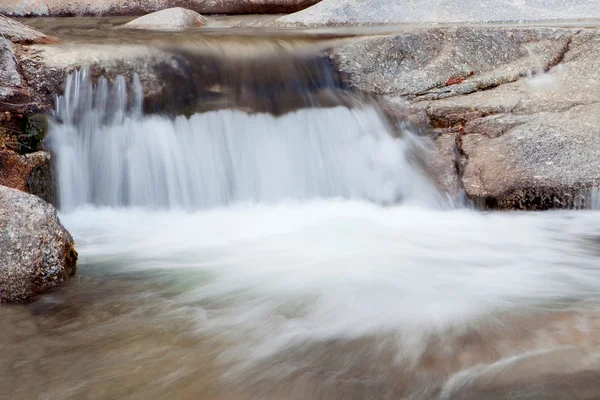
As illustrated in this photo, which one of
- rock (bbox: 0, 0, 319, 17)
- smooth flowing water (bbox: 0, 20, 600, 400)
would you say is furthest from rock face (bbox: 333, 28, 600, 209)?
rock (bbox: 0, 0, 319, 17)

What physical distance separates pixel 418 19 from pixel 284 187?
4.42 m

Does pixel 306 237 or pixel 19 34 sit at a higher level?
pixel 19 34

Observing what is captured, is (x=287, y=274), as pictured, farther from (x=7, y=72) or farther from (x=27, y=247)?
(x=7, y=72)

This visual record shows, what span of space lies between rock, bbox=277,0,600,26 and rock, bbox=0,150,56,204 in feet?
16.2

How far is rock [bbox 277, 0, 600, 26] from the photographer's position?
8.25 metres

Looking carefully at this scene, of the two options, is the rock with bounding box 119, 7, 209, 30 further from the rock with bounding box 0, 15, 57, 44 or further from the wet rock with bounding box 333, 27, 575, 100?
the wet rock with bounding box 333, 27, 575, 100

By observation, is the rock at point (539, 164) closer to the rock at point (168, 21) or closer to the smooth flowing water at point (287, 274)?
the smooth flowing water at point (287, 274)

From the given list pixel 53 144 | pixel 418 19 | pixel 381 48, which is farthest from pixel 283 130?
pixel 418 19

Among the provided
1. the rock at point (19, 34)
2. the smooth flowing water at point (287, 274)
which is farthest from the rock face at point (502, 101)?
the rock at point (19, 34)

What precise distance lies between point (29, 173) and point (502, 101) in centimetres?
396

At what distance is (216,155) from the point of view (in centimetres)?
531

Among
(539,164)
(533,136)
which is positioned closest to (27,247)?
(539,164)

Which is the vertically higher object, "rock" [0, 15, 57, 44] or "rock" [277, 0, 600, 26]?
"rock" [277, 0, 600, 26]

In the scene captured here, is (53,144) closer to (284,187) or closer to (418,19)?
(284,187)
